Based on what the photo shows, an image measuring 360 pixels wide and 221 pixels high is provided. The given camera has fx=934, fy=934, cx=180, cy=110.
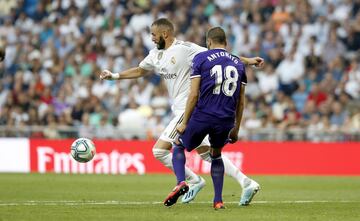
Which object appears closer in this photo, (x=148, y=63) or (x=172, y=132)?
(x=172, y=132)

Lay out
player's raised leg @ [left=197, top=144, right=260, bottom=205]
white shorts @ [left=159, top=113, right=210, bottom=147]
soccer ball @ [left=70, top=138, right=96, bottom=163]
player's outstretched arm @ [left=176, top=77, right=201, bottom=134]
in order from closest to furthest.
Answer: player's outstretched arm @ [left=176, top=77, right=201, bottom=134], player's raised leg @ [left=197, top=144, right=260, bottom=205], white shorts @ [left=159, top=113, right=210, bottom=147], soccer ball @ [left=70, top=138, right=96, bottom=163]

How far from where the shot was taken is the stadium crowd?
2447cm

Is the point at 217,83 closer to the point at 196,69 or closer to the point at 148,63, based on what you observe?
the point at 196,69

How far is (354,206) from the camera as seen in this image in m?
12.9

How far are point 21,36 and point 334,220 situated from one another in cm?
2017

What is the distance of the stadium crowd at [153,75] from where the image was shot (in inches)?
963

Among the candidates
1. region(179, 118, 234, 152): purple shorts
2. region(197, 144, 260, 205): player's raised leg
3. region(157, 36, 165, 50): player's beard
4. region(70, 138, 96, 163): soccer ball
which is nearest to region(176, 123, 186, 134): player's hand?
region(179, 118, 234, 152): purple shorts

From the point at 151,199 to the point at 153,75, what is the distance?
13.1 metres

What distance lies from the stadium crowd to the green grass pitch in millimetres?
3510

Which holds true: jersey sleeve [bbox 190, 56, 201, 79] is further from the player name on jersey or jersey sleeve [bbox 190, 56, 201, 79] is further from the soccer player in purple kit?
the player name on jersey

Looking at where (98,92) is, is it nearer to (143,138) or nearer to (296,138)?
(143,138)

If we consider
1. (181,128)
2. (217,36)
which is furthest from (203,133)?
(217,36)

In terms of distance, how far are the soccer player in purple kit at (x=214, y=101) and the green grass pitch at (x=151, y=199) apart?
75cm

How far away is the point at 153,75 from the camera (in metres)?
27.1
